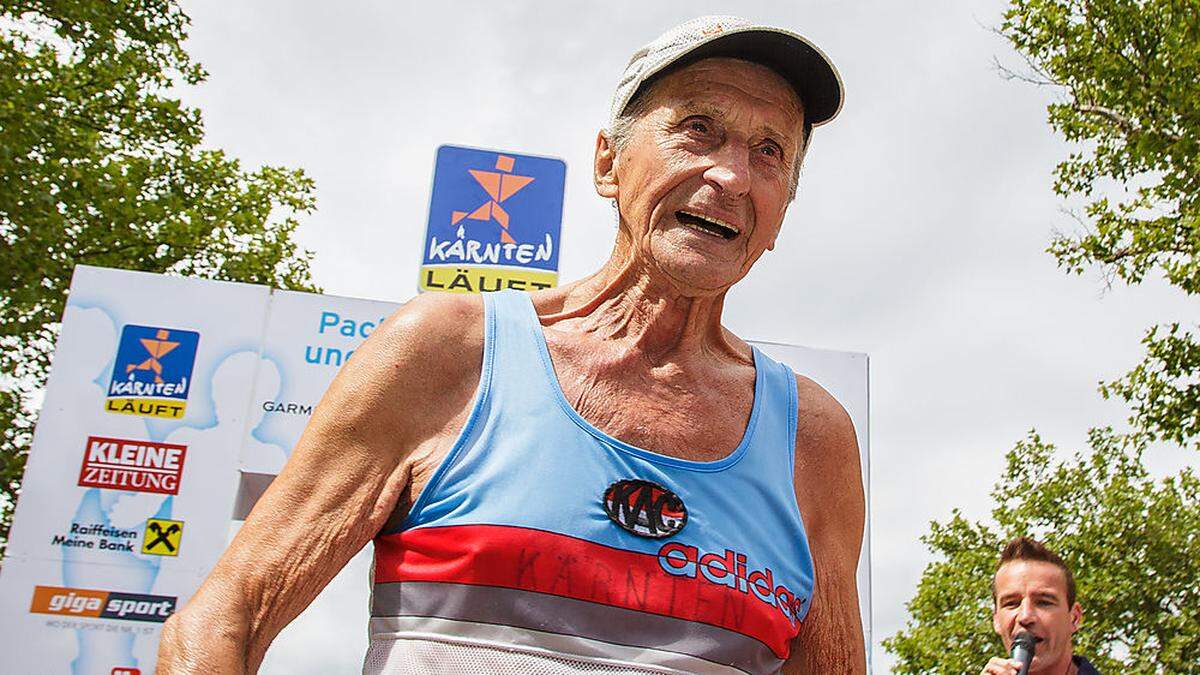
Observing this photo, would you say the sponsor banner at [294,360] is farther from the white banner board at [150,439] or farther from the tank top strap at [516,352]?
the tank top strap at [516,352]

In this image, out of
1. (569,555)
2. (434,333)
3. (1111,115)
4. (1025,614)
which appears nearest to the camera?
(569,555)

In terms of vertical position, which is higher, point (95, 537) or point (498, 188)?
point (498, 188)

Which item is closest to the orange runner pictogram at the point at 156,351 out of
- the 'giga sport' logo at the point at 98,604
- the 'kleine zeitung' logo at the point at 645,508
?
the 'giga sport' logo at the point at 98,604

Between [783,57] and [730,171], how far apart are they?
7.8 inches

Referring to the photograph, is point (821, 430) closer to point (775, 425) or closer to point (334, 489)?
point (775, 425)

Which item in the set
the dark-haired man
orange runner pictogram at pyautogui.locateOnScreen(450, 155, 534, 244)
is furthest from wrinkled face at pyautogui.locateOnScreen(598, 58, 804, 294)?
orange runner pictogram at pyautogui.locateOnScreen(450, 155, 534, 244)

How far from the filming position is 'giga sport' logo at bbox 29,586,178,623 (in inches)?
230

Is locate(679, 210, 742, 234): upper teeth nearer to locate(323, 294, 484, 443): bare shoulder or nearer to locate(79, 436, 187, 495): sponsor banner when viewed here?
locate(323, 294, 484, 443): bare shoulder

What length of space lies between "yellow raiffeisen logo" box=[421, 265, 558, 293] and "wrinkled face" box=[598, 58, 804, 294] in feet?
14.4

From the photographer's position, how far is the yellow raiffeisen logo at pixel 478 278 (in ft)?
19.5

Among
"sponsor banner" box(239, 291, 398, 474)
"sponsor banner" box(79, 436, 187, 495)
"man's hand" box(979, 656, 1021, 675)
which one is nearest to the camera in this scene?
"man's hand" box(979, 656, 1021, 675)

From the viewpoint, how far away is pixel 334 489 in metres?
1.30

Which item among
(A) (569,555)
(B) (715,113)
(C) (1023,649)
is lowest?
(A) (569,555)

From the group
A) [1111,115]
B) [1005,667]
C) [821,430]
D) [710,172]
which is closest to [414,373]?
[710,172]
